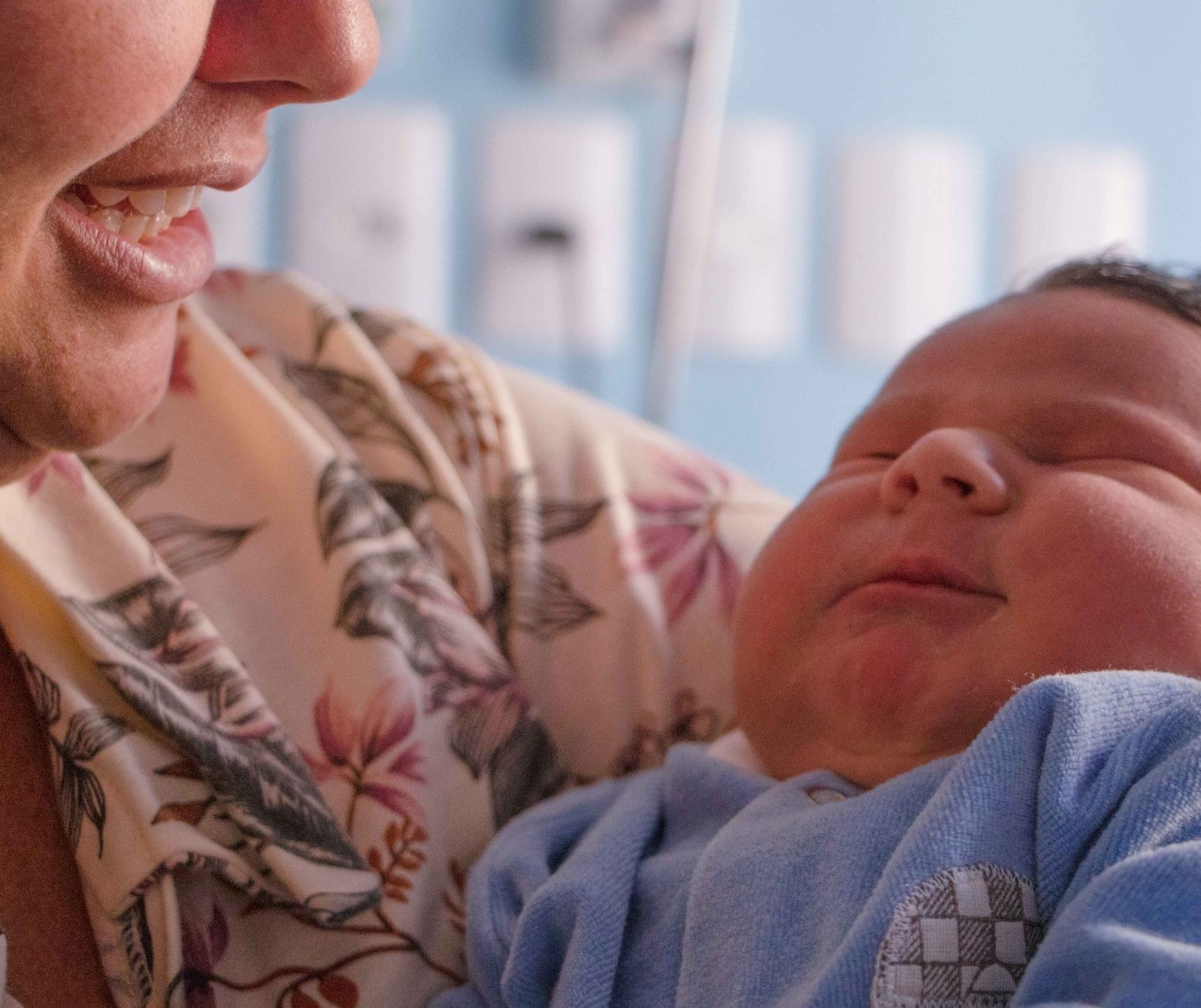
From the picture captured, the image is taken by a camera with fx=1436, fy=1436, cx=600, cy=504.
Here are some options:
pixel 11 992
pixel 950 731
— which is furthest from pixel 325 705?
pixel 950 731

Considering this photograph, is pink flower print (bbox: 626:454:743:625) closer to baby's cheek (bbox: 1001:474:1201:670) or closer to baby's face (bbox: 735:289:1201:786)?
baby's face (bbox: 735:289:1201:786)

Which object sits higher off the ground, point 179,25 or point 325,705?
point 179,25

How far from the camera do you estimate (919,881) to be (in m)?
0.69

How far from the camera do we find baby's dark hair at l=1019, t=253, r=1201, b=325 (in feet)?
Answer: 3.28

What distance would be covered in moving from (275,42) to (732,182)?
1931 millimetres

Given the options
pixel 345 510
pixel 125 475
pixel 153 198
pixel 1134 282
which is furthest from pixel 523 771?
pixel 1134 282

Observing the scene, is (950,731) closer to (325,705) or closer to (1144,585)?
(1144,585)

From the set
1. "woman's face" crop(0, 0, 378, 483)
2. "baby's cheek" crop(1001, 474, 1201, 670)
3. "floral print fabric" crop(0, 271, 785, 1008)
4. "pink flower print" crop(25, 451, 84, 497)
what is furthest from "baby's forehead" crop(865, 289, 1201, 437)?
"pink flower print" crop(25, 451, 84, 497)

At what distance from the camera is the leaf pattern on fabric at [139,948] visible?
795 millimetres

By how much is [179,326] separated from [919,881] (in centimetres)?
68

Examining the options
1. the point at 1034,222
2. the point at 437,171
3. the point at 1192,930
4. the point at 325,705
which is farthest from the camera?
the point at 1034,222

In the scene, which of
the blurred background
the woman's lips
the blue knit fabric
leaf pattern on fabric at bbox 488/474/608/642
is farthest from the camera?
the blurred background

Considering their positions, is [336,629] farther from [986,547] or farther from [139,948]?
[986,547]

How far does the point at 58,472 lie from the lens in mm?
932
